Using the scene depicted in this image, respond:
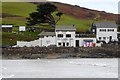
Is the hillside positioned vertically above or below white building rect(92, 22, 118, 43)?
above

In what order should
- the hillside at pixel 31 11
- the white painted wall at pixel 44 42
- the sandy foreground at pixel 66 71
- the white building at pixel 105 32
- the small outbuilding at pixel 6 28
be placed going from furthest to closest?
the small outbuilding at pixel 6 28 → the white building at pixel 105 32 → the hillside at pixel 31 11 → the white painted wall at pixel 44 42 → the sandy foreground at pixel 66 71

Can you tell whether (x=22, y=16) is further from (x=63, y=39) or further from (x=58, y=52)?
(x=58, y=52)

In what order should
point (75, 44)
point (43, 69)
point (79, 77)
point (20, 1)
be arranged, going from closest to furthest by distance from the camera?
point (79, 77) < point (43, 69) < point (75, 44) < point (20, 1)

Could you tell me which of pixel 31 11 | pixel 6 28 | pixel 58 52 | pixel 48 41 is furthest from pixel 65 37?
pixel 31 11

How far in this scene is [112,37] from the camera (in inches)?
2630

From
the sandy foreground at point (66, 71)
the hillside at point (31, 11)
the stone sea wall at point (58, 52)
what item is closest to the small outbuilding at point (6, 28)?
the hillside at point (31, 11)

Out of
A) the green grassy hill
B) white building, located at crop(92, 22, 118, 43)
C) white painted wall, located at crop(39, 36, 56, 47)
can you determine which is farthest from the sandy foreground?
the green grassy hill

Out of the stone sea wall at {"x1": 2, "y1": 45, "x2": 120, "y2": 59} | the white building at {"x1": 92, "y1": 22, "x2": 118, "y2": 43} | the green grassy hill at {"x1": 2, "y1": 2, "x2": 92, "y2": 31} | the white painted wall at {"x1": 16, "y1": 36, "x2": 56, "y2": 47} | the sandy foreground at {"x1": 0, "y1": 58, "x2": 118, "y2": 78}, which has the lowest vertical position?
the sandy foreground at {"x1": 0, "y1": 58, "x2": 118, "y2": 78}

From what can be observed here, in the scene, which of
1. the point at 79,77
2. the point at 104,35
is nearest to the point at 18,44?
the point at 104,35

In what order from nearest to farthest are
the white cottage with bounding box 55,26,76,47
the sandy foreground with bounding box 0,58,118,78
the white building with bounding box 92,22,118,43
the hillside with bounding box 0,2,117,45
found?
the sandy foreground with bounding box 0,58,118,78 < the white cottage with bounding box 55,26,76,47 < the hillside with bounding box 0,2,117,45 < the white building with bounding box 92,22,118,43

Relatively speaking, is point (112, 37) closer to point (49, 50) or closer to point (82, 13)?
point (49, 50)

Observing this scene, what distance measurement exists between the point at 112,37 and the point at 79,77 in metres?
33.0

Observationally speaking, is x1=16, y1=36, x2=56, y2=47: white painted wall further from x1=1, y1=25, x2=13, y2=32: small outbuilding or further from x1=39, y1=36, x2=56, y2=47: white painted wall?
x1=1, y1=25, x2=13, y2=32: small outbuilding

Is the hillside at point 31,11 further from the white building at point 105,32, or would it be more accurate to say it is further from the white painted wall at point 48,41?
the white building at point 105,32
